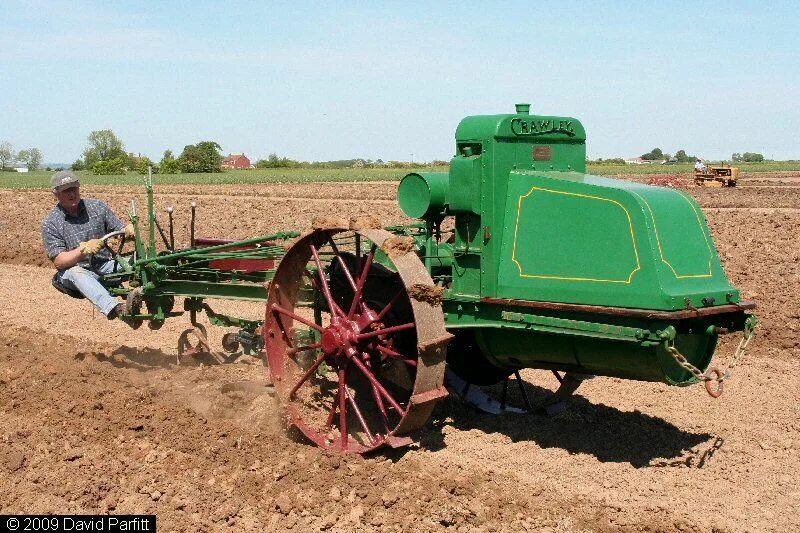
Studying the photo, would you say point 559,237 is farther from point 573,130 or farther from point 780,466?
point 780,466

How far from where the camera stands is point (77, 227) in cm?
907

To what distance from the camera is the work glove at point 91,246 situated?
8438mm

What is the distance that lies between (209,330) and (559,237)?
239 inches

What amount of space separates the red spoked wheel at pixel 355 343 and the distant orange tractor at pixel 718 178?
31357mm

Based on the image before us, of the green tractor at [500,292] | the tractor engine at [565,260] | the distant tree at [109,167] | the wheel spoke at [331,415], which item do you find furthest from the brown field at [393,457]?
the distant tree at [109,167]

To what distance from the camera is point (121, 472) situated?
641 centimetres

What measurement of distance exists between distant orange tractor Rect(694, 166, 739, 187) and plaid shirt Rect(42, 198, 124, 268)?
30.7 metres

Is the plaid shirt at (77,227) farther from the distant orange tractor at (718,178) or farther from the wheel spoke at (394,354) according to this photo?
the distant orange tractor at (718,178)

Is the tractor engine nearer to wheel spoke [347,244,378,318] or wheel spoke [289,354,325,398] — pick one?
wheel spoke [347,244,378,318]

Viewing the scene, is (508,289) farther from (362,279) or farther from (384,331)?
(362,279)

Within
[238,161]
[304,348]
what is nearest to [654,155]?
[238,161]

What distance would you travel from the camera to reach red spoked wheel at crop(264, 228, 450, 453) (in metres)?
6.12

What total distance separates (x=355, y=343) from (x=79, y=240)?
12.6 ft

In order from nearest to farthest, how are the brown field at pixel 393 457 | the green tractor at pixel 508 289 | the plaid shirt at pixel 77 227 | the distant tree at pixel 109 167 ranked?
the brown field at pixel 393 457
the green tractor at pixel 508 289
the plaid shirt at pixel 77 227
the distant tree at pixel 109 167
